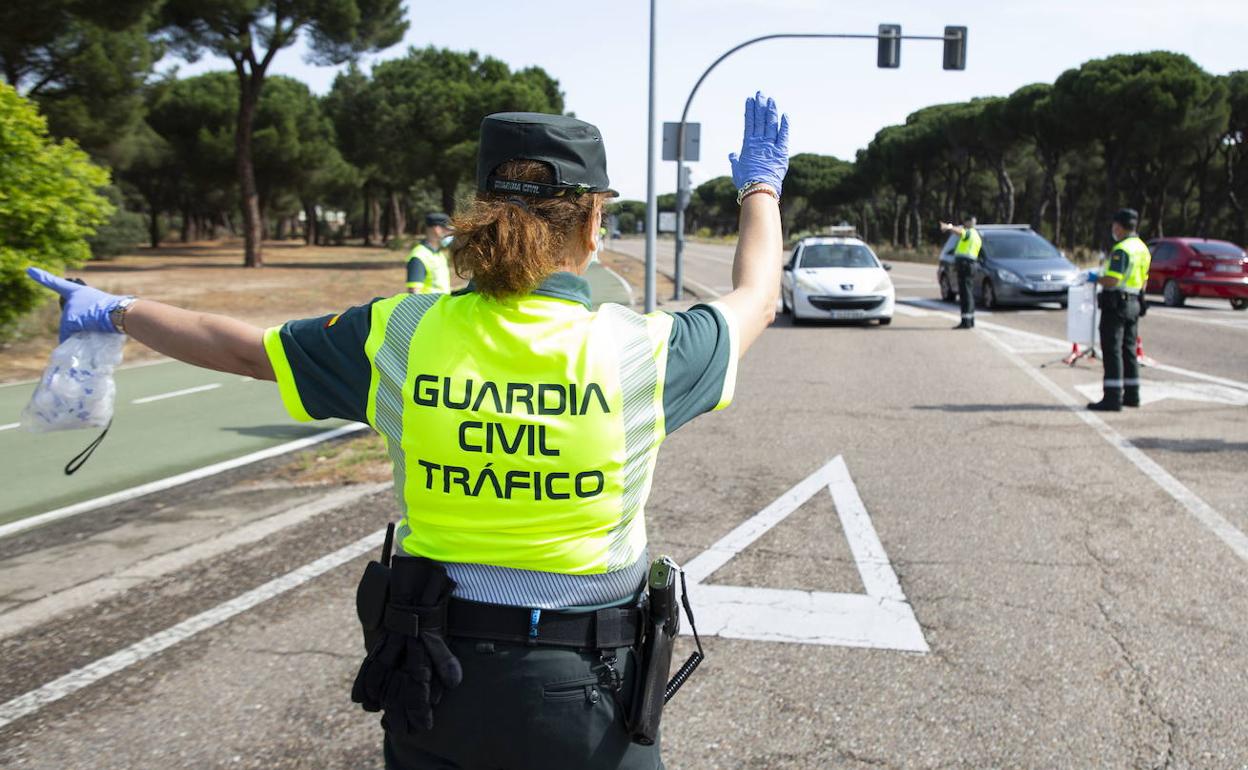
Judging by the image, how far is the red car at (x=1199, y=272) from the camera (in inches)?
827

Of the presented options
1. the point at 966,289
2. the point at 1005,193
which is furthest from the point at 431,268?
the point at 1005,193

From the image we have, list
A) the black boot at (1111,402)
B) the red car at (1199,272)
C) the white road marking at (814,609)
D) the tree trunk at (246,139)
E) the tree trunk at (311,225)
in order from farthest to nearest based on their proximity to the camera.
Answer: the tree trunk at (311,225), the tree trunk at (246,139), the red car at (1199,272), the black boot at (1111,402), the white road marking at (814,609)

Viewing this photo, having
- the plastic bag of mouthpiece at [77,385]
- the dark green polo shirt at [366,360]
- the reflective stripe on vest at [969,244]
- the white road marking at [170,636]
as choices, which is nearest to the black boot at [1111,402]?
the white road marking at [170,636]

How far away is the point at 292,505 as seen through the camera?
6352 mm

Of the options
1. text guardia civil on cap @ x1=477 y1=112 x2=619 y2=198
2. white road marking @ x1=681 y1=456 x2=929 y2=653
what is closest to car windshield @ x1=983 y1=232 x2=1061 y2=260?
white road marking @ x1=681 y1=456 x2=929 y2=653

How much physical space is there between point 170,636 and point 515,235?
3263mm

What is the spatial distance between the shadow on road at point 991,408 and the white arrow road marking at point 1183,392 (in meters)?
0.86

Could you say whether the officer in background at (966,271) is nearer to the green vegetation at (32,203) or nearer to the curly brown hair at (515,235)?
the green vegetation at (32,203)

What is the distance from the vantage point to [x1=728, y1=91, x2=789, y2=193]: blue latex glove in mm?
2188

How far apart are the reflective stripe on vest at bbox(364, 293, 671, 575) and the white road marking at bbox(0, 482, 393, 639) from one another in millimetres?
3449

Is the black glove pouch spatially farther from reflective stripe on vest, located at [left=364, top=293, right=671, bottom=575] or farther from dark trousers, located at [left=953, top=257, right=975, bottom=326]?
dark trousers, located at [left=953, top=257, right=975, bottom=326]

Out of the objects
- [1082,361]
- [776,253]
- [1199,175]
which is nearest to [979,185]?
[1199,175]

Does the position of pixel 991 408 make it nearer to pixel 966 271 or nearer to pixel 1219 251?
pixel 966 271

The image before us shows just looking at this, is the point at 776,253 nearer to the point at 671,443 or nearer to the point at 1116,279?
the point at 671,443
